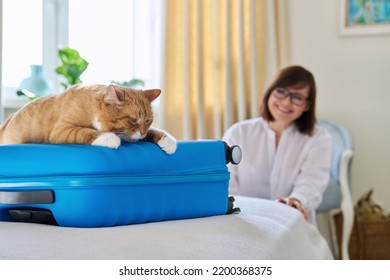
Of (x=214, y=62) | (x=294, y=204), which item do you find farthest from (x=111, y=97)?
(x=214, y=62)

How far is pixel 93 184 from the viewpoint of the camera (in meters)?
0.78

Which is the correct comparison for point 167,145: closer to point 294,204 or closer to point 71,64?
point 294,204

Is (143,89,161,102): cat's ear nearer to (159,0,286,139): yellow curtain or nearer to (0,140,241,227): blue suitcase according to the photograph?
(0,140,241,227): blue suitcase

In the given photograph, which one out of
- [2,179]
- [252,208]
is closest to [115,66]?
[252,208]

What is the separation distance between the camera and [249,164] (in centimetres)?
210

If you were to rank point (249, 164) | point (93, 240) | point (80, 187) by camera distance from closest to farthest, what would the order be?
point (93, 240) → point (80, 187) → point (249, 164)

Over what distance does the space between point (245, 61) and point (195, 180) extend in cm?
218

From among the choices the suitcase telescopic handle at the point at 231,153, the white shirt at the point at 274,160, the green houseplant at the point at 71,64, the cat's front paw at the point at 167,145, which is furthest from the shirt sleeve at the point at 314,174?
the green houseplant at the point at 71,64

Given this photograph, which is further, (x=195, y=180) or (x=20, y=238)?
(x=195, y=180)

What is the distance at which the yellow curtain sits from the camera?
9.70 feet

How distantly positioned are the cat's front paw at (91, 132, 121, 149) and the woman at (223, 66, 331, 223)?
117 centimetres

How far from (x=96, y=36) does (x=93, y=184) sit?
2384mm

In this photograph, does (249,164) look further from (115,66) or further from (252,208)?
(115,66)

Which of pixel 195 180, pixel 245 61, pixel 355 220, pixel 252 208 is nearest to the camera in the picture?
pixel 195 180
